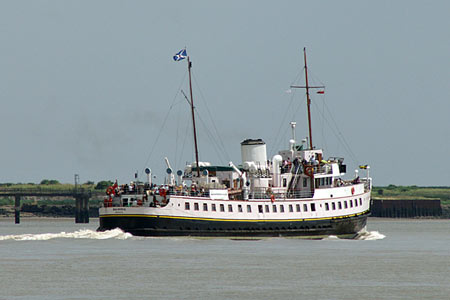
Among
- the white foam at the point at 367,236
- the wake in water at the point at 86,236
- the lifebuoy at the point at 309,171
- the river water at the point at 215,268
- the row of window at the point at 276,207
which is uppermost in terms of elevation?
the lifebuoy at the point at 309,171

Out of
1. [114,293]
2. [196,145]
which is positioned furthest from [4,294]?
[196,145]

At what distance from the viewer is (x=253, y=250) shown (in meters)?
72.0

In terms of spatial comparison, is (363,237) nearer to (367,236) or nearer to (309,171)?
(367,236)

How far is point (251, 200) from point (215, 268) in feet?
73.2

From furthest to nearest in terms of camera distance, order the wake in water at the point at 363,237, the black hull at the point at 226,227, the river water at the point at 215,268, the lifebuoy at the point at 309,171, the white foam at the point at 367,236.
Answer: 1. the white foam at the point at 367,236
2. the lifebuoy at the point at 309,171
3. the wake in water at the point at 363,237
4. the black hull at the point at 226,227
5. the river water at the point at 215,268

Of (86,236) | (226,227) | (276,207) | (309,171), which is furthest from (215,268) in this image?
(309,171)

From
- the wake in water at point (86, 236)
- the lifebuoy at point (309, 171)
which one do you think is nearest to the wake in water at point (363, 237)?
the lifebuoy at point (309, 171)

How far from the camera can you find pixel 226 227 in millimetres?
80062

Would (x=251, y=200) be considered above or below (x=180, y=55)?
below

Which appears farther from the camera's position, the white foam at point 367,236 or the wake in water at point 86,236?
the white foam at point 367,236

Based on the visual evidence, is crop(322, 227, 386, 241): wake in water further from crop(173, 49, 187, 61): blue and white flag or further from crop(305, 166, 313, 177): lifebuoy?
crop(173, 49, 187, 61): blue and white flag

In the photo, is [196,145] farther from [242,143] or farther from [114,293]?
[114,293]

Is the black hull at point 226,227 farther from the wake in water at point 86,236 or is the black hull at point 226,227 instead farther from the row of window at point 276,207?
the row of window at point 276,207

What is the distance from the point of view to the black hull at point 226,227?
76812mm
